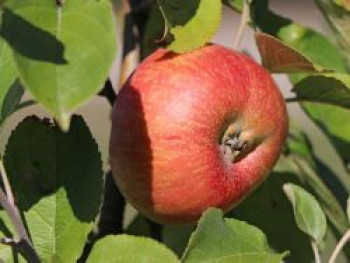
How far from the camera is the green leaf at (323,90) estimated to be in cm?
104

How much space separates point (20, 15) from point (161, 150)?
244 millimetres

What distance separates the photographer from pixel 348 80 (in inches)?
39.3

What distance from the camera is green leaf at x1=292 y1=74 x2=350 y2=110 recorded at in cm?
104

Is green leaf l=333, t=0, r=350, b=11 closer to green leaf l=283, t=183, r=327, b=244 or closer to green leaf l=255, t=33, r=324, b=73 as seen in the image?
green leaf l=255, t=33, r=324, b=73

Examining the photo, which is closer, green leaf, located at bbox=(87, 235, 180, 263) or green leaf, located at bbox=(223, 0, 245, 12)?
green leaf, located at bbox=(87, 235, 180, 263)

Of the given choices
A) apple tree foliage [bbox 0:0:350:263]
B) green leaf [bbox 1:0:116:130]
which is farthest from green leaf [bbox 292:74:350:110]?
green leaf [bbox 1:0:116:130]

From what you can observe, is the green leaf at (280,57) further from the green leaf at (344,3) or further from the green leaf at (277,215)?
the green leaf at (277,215)

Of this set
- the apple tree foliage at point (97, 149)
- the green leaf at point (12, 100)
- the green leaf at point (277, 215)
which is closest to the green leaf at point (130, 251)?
the apple tree foliage at point (97, 149)

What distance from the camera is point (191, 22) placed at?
0.93 m

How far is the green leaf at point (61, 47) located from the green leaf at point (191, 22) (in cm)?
16

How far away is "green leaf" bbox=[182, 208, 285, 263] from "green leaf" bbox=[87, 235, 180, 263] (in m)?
0.02

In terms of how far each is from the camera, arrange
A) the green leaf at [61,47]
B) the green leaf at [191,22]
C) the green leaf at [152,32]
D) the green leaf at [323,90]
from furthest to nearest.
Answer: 1. the green leaf at [152,32]
2. the green leaf at [323,90]
3. the green leaf at [191,22]
4. the green leaf at [61,47]

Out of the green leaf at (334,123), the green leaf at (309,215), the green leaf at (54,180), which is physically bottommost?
the green leaf at (334,123)

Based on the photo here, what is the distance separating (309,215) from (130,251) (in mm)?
237
